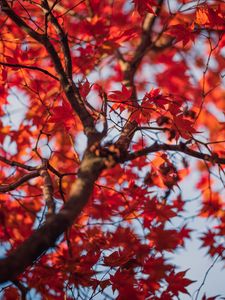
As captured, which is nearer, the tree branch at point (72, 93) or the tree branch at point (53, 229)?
the tree branch at point (53, 229)

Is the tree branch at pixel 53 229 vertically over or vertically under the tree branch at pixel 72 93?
under

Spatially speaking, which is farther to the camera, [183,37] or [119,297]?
[183,37]

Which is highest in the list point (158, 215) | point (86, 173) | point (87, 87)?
point (87, 87)

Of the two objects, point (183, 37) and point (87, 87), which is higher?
point (183, 37)

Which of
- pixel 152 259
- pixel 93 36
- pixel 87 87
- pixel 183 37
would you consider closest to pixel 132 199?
pixel 152 259

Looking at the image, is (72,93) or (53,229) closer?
(53,229)

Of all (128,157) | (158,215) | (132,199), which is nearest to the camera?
(128,157)

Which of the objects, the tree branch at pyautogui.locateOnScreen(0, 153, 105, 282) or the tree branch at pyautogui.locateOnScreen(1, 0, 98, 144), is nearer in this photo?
the tree branch at pyautogui.locateOnScreen(0, 153, 105, 282)

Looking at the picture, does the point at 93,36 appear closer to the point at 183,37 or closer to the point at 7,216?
the point at 183,37

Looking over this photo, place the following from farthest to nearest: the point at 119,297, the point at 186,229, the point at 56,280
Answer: the point at 186,229, the point at 56,280, the point at 119,297

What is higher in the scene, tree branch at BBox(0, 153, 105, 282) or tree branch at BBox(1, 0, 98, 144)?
tree branch at BBox(1, 0, 98, 144)

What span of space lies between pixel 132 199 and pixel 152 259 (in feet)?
2.48

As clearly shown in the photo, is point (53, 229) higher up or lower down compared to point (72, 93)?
lower down

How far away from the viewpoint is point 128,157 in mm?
2041
